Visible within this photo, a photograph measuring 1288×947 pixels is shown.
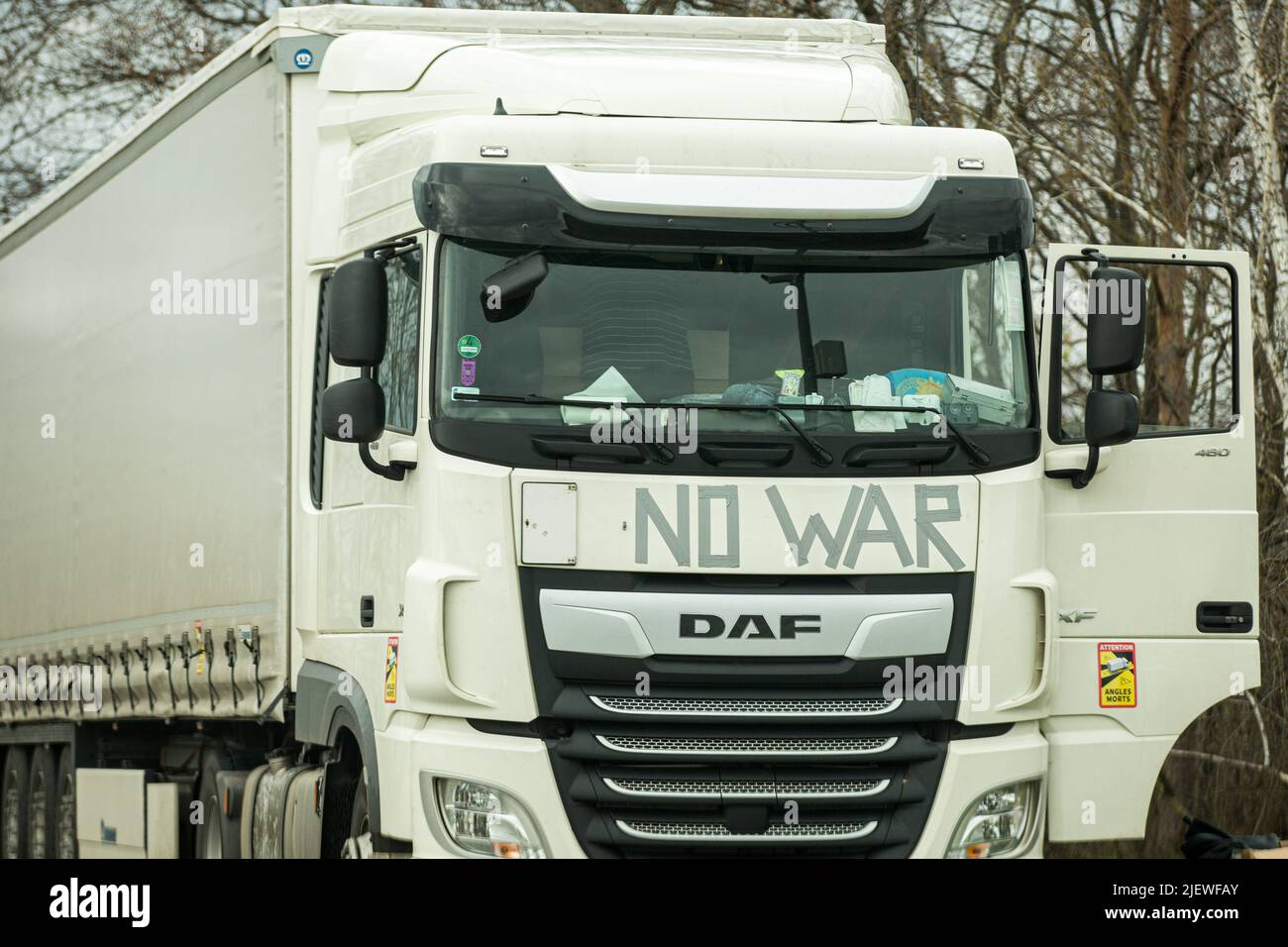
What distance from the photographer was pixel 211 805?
32.9 feet

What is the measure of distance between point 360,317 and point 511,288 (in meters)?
0.55

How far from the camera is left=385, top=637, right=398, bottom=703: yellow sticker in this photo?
6.65 meters

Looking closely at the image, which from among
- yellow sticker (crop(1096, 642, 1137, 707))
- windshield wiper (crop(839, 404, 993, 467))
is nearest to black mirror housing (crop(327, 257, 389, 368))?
windshield wiper (crop(839, 404, 993, 467))

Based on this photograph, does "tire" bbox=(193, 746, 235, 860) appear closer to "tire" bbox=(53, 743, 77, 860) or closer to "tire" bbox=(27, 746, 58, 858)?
"tire" bbox=(53, 743, 77, 860)

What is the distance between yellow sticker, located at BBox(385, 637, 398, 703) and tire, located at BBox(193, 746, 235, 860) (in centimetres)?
337

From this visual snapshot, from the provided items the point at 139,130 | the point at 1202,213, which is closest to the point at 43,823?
the point at 139,130

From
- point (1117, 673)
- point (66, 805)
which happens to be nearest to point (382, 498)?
point (1117, 673)

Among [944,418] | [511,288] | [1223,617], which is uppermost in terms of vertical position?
[511,288]

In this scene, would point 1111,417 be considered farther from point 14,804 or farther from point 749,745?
point 14,804

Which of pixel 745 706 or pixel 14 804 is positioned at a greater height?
pixel 745 706

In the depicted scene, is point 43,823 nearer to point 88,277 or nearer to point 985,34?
point 88,277

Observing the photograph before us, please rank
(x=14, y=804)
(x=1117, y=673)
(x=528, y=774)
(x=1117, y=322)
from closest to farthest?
(x=528, y=774)
(x=1117, y=322)
(x=1117, y=673)
(x=14, y=804)

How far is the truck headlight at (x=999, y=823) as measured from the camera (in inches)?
252

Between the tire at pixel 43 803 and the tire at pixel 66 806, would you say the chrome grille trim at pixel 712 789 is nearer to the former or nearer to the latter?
the tire at pixel 66 806
